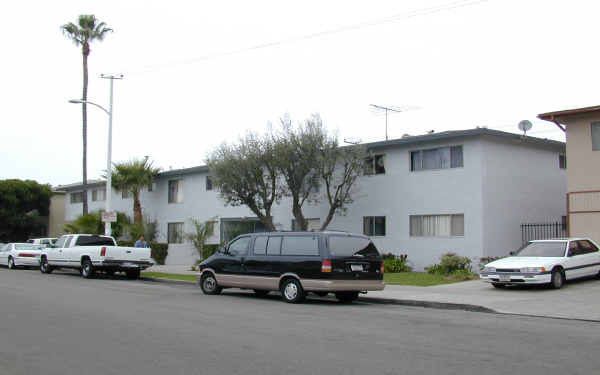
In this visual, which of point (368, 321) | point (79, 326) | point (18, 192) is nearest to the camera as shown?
point (79, 326)

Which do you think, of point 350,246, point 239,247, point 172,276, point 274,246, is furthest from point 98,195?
point 350,246

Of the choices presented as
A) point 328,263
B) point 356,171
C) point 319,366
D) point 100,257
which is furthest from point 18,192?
point 319,366

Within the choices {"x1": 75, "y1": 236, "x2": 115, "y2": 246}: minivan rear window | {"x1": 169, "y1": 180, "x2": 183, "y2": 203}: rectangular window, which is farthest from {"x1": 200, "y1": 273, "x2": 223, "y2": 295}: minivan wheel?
{"x1": 169, "y1": 180, "x2": 183, "y2": 203}: rectangular window

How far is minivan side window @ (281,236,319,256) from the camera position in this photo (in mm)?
15502

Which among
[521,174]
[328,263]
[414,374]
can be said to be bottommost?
[414,374]

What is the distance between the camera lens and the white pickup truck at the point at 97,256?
24047 millimetres

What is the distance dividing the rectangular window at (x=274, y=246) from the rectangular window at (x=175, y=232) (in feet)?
69.4

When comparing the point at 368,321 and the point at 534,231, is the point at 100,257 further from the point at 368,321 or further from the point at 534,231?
the point at 534,231

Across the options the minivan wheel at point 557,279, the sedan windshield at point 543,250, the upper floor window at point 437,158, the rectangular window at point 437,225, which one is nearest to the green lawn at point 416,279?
the rectangular window at point 437,225

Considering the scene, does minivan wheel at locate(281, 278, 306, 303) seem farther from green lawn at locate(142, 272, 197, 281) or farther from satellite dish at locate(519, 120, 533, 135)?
satellite dish at locate(519, 120, 533, 135)

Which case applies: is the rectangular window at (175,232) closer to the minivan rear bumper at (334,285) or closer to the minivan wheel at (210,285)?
the minivan wheel at (210,285)

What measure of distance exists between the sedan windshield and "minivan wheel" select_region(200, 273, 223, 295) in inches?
342

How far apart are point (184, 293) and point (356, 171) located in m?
10.6

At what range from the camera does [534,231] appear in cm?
2512
